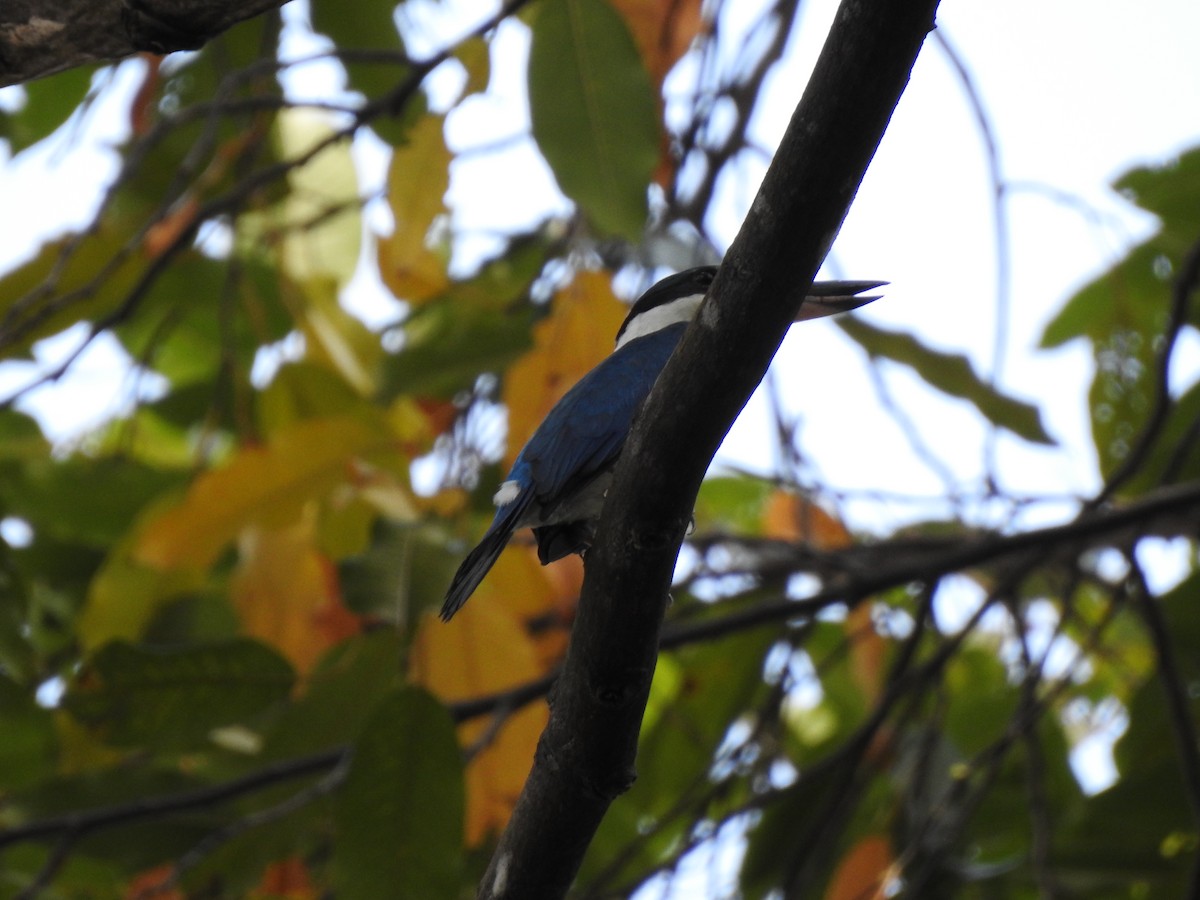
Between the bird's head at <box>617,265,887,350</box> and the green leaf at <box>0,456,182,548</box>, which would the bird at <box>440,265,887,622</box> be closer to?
the bird's head at <box>617,265,887,350</box>

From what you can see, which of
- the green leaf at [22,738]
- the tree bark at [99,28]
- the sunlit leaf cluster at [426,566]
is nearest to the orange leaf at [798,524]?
the sunlit leaf cluster at [426,566]

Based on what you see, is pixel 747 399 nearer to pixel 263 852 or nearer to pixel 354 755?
pixel 354 755

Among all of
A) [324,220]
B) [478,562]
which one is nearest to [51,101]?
[324,220]

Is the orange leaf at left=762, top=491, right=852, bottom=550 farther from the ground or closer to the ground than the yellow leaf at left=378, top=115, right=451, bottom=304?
closer to the ground

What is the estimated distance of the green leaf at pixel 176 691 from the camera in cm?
290

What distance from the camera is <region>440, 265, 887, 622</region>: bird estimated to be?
103 inches

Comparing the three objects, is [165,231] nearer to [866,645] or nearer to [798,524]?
[798,524]

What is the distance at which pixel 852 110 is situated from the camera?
4.66 ft

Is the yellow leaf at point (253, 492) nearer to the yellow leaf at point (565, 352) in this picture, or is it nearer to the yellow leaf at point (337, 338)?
the yellow leaf at point (337, 338)

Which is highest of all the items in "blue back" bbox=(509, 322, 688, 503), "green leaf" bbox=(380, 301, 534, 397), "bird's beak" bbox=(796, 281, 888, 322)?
"green leaf" bbox=(380, 301, 534, 397)

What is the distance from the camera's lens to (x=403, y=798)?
2.70m

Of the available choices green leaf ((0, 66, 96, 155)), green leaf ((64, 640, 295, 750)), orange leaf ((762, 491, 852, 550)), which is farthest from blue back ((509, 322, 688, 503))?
green leaf ((0, 66, 96, 155))

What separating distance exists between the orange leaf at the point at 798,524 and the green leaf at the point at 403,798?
1.53 metres

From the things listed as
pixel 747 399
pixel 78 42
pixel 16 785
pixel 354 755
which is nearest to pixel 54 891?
pixel 16 785
